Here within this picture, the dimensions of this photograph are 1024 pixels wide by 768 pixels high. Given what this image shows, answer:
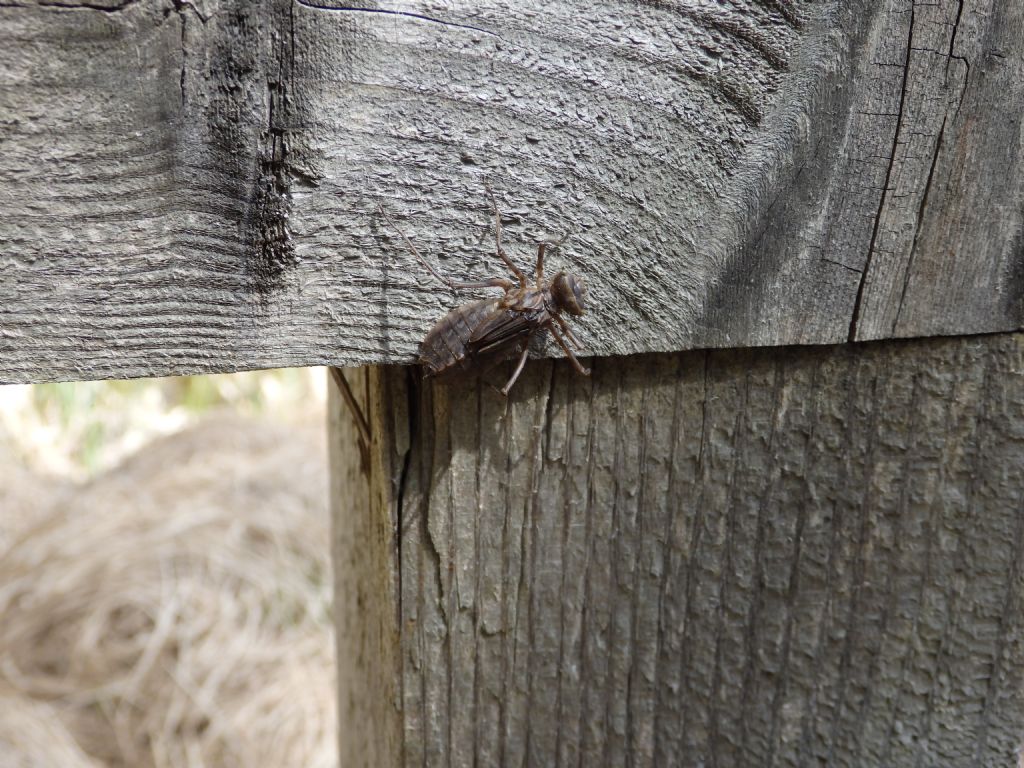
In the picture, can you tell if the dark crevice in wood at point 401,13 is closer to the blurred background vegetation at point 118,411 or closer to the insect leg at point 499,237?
the insect leg at point 499,237

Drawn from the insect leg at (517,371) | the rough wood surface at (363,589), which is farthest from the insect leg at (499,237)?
the rough wood surface at (363,589)

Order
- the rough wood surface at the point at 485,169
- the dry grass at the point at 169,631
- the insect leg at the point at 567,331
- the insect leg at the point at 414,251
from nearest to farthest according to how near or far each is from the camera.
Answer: the rough wood surface at the point at 485,169 < the insect leg at the point at 414,251 < the insect leg at the point at 567,331 < the dry grass at the point at 169,631

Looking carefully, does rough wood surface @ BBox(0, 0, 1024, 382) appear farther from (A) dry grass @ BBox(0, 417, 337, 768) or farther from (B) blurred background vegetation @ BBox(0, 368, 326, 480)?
(B) blurred background vegetation @ BBox(0, 368, 326, 480)

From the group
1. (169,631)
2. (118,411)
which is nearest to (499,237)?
(169,631)

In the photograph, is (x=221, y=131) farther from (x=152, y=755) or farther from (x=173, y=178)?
(x=152, y=755)

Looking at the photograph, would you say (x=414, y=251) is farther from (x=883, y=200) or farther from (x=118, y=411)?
(x=118, y=411)

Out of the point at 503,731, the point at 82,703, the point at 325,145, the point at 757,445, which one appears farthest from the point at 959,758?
the point at 82,703
